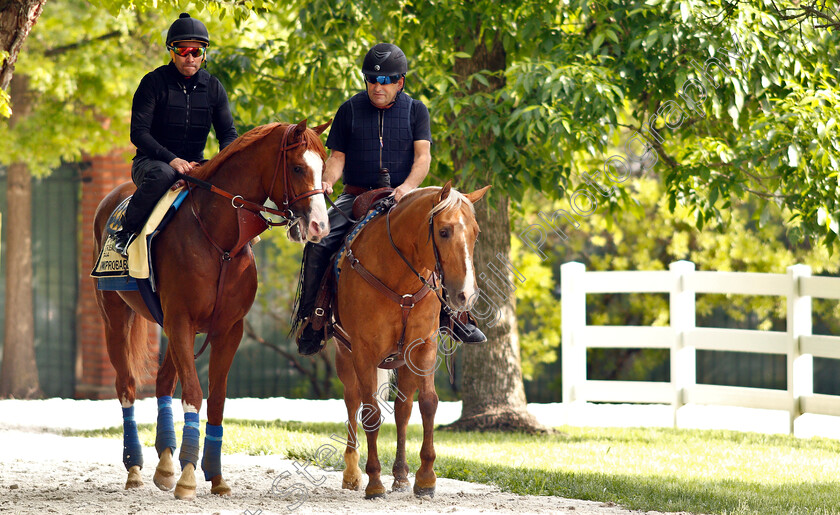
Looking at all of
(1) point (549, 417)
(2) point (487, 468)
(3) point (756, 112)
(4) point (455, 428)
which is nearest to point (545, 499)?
(2) point (487, 468)

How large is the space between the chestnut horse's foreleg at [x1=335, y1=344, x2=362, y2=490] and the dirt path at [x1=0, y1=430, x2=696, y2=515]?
0.12 m

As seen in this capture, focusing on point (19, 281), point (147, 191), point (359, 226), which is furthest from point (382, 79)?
point (19, 281)

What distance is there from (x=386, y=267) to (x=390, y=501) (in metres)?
1.45

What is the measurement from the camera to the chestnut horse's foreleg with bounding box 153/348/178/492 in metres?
5.91

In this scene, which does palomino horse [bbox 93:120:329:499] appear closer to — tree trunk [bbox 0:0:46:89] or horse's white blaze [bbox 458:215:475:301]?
horse's white blaze [bbox 458:215:475:301]

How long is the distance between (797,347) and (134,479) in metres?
6.81

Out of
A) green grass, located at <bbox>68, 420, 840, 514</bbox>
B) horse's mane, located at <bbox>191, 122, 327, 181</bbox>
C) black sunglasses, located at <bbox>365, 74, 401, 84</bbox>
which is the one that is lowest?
green grass, located at <bbox>68, 420, 840, 514</bbox>

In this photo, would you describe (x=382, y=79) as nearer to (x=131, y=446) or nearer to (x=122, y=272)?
(x=122, y=272)

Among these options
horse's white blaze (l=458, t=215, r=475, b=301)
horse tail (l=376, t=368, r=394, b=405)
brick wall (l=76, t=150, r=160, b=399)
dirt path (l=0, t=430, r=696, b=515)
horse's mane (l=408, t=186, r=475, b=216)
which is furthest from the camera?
brick wall (l=76, t=150, r=160, b=399)

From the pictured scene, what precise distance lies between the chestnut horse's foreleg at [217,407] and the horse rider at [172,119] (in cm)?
85

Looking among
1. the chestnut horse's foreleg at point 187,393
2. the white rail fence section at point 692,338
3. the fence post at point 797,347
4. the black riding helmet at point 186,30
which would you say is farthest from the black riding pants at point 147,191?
the fence post at point 797,347

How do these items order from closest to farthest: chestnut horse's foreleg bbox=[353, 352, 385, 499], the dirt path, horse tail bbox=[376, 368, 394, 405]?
the dirt path < chestnut horse's foreleg bbox=[353, 352, 385, 499] < horse tail bbox=[376, 368, 394, 405]

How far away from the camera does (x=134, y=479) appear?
629 centimetres

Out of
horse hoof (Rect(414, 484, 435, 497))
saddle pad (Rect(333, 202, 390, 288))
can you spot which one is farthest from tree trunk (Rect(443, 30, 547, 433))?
horse hoof (Rect(414, 484, 435, 497))
